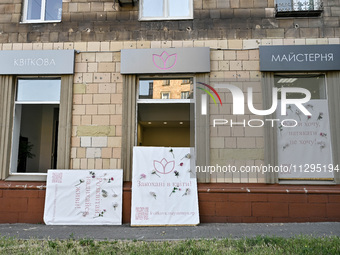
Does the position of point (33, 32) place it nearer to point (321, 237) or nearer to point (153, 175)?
point (153, 175)

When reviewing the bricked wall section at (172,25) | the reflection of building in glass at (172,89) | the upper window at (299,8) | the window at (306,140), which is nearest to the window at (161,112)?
the reflection of building in glass at (172,89)

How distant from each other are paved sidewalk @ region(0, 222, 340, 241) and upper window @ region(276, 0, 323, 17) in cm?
453

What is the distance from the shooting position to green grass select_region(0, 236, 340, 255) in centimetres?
439

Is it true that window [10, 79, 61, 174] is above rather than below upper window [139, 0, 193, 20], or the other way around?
below

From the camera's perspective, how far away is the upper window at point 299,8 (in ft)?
23.2

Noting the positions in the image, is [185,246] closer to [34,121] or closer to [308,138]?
[308,138]

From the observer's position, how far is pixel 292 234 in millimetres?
5496

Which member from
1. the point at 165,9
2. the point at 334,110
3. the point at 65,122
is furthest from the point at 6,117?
the point at 334,110

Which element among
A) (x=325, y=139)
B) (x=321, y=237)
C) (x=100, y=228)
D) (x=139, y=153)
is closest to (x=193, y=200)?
(x=139, y=153)

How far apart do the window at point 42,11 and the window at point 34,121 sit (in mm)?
1472

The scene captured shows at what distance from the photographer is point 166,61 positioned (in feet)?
22.9

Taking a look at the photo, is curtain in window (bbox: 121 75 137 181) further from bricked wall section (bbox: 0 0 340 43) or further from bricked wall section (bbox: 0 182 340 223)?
bricked wall section (bbox: 0 0 340 43)

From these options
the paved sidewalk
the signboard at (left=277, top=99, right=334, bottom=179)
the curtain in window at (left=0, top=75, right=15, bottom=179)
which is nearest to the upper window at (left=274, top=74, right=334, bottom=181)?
the signboard at (left=277, top=99, right=334, bottom=179)

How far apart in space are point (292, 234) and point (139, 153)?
3299 mm
